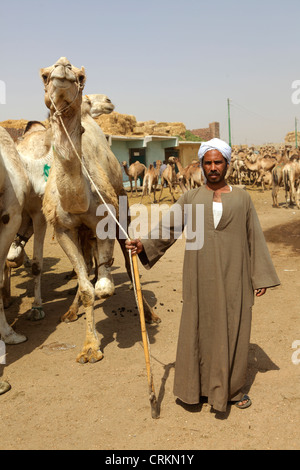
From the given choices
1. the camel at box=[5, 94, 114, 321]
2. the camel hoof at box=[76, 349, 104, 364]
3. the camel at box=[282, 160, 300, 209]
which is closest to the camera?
the camel hoof at box=[76, 349, 104, 364]

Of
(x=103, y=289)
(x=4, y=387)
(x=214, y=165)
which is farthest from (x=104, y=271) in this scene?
(x=214, y=165)

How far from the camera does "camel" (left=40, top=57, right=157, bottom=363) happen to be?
3.33 metres

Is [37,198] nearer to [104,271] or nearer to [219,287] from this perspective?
[104,271]

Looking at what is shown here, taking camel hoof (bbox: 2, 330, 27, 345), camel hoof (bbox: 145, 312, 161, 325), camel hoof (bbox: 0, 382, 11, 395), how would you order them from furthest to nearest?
camel hoof (bbox: 145, 312, 161, 325) < camel hoof (bbox: 2, 330, 27, 345) < camel hoof (bbox: 0, 382, 11, 395)

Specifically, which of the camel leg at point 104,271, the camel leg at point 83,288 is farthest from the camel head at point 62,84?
the camel leg at point 104,271

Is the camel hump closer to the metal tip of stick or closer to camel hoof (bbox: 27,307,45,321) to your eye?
camel hoof (bbox: 27,307,45,321)

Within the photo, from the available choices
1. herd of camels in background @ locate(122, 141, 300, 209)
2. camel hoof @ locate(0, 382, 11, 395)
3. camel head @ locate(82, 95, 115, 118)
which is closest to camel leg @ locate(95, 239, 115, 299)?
camel hoof @ locate(0, 382, 11, 395)

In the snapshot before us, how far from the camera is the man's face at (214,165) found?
3150mm

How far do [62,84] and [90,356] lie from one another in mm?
2589

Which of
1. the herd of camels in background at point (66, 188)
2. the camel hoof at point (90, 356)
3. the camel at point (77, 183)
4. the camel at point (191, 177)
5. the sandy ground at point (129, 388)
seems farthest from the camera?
the camel at point (191, 177)

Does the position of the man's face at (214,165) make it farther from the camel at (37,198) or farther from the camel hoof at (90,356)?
the camel at (37,198)

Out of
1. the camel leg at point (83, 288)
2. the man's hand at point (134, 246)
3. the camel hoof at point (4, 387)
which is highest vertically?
the man's hand at point (134, 246)

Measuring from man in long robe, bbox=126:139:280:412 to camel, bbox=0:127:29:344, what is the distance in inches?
75.8
